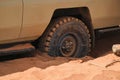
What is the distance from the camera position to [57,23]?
21.2ft

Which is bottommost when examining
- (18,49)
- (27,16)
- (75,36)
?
(75,36)

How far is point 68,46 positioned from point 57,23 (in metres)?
0.49

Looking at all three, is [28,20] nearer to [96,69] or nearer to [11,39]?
[11,39]

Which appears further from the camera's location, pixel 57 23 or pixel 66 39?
pixel 66 39

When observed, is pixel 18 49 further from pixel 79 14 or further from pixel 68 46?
pixel 79 14

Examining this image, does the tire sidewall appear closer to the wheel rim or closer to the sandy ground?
Result: the wheel rim

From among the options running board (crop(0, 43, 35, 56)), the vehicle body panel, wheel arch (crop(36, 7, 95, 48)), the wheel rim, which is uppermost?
the vehicle body panel

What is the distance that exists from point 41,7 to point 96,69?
1.71 meters

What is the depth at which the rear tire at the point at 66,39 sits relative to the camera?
6.41 meters

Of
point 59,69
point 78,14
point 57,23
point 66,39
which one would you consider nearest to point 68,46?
point 66,39

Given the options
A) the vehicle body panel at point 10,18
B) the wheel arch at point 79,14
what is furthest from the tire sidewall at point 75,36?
the vehicle body panel at point 10,18

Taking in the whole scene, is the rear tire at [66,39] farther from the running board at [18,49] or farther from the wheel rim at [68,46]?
the running board at [18,49]

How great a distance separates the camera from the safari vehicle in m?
5.66

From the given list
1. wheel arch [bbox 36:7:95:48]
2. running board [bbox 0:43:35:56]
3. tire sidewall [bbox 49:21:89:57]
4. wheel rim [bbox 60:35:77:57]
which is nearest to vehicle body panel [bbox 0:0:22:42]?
running board [bbox 0:43:35:56]
